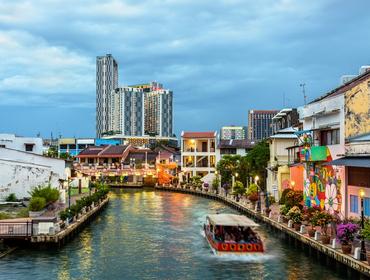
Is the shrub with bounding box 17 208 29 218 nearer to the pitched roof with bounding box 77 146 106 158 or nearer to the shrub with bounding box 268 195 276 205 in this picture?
the shrub with bounding box 268 195 276 205

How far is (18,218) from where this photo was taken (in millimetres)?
46875

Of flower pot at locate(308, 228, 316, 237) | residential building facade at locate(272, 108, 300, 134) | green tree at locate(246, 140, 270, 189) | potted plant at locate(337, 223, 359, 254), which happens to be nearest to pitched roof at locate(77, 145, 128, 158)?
residential building facade at locate(272, 108, 300, 134)

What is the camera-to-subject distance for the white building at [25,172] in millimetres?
58250

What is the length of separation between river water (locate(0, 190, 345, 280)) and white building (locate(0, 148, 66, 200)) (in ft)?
36.3

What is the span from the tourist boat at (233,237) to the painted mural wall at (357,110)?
11.4m

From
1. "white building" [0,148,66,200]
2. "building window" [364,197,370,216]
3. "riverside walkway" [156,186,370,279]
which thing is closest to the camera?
"riverside walkway" [156,186,370,279]

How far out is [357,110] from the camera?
141 ft

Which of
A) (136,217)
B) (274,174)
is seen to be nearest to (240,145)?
(274,174)

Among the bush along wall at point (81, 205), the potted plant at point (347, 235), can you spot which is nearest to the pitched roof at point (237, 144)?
the bush along wall at point (81, 205)

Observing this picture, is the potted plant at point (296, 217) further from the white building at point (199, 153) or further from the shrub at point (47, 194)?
the white building at point (199, 153)

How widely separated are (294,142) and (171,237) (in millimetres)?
30726

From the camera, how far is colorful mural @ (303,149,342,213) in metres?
46.0

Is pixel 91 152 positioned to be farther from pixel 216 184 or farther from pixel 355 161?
pixel 355 161

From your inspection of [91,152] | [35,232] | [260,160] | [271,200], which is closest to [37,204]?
[35,232]
